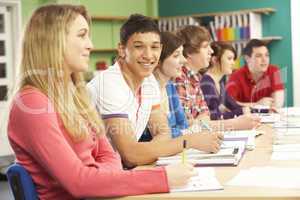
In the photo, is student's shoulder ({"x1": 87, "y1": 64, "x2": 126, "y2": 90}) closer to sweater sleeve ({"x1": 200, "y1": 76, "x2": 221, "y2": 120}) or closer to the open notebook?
the open notebook

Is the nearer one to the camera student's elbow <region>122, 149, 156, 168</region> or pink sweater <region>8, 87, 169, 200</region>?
pink sweater <region>8, 87, 169, 200</region>

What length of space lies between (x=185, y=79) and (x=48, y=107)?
1839mm

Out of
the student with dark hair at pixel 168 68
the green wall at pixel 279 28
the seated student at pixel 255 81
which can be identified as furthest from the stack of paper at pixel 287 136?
the green wall at pixel 279 28

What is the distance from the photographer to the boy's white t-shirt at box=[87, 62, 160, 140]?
2.02m

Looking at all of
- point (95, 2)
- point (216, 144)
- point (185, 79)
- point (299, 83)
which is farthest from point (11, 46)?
point (216, 144)

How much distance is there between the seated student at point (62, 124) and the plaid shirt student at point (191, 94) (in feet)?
4.86

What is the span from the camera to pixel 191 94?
322 cm

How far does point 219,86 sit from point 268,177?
87.9 inches

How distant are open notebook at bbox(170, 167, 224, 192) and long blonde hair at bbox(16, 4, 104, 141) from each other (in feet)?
1.23

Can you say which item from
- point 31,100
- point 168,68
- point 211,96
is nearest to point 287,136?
point 168,68

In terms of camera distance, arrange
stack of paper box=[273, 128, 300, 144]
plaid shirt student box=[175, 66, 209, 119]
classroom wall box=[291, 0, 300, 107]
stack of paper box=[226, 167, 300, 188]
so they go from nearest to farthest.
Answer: stack of paper box=[226, 167, 300, 188] < stack of paper box=[273, 128, 300, 144] < plaid shirt student box=[175, 66, 209, 119] < classroom wall box=[291, 0, 300, 107]

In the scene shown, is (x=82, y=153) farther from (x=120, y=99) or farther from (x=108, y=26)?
(x=108, y=26)

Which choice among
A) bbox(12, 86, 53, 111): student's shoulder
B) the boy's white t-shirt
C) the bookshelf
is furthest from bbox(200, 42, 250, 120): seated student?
the bookshelf

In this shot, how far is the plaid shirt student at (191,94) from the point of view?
3141 millimetres
